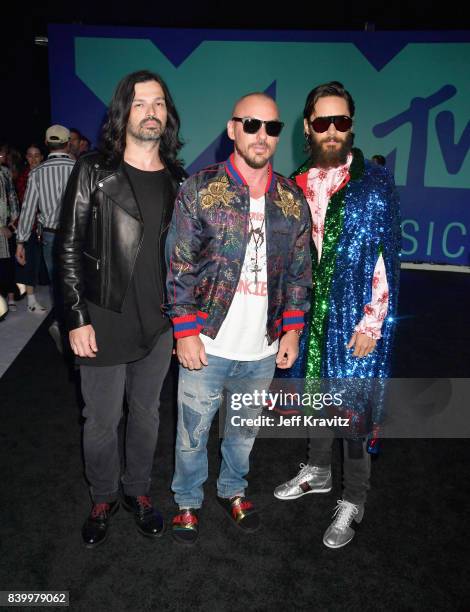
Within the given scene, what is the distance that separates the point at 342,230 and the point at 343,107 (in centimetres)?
51

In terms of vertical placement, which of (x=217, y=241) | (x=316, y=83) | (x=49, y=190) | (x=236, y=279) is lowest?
(x=236, y=279)

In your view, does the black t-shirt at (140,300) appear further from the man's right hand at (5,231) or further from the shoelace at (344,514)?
the man's right hand at (5,231)

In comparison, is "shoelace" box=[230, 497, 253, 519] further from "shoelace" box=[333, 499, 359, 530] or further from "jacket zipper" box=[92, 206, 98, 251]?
"jacket zipper" box=[92, 206, 98, 251]

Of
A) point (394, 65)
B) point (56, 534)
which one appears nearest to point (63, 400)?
point (56, 534)

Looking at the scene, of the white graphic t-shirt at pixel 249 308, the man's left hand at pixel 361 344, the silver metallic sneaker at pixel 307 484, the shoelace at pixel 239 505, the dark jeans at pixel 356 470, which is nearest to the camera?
the white graphic t-shirt at pixel 249 308

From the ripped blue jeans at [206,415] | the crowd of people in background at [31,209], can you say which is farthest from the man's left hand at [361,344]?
the crowd of people in background at [31,209]

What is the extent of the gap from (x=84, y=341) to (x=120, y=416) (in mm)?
445

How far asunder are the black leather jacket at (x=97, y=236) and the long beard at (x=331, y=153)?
0.73 m

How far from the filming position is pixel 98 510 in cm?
234

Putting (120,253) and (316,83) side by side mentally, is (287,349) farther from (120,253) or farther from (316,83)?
(316,83)

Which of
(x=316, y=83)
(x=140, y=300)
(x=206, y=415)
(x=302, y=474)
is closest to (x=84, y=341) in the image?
(x=140, y=300)

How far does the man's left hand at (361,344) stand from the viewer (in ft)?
7.11

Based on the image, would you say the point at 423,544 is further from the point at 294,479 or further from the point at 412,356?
the point at 412,356

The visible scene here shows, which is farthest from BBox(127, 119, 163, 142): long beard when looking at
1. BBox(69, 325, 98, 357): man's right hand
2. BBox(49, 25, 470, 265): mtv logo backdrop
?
BBox(49, 25, 470, 265): mtv logo backdrop
